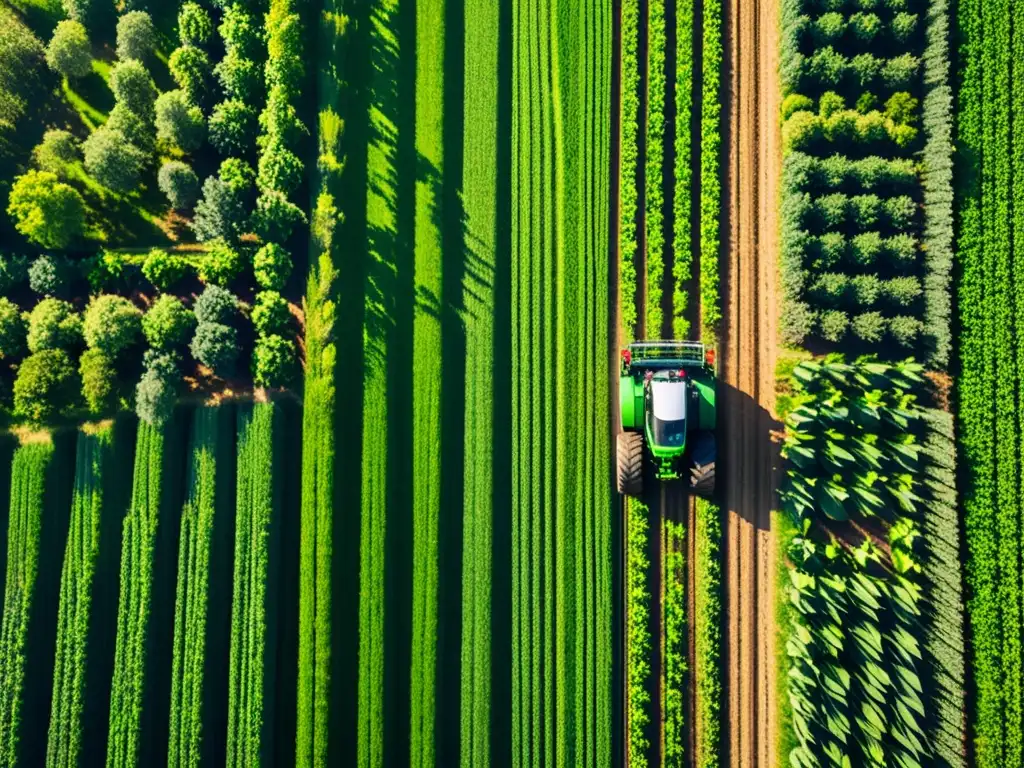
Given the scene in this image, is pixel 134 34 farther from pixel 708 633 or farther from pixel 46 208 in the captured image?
pixel 708 633

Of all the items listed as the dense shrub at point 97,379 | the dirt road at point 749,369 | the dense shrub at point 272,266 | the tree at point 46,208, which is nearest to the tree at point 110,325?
the dense shrub at point 97,379

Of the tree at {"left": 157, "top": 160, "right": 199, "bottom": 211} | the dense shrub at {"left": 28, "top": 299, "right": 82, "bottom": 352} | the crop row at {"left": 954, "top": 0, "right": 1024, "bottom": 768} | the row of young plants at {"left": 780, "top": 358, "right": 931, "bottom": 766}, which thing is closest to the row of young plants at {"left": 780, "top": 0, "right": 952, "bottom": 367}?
the crop row at {"left": 954, "top": 0, "right": 1024, "bottom": 768}

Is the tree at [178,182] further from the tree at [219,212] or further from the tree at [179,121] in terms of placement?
the tree at [179,121]

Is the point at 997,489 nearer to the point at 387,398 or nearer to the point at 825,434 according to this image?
the point at 825,434

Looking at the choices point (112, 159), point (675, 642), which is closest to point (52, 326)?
point (112, 159)

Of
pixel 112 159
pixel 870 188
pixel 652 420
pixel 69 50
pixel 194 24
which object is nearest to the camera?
pixel 652 420

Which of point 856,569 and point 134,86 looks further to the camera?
point 134,86
